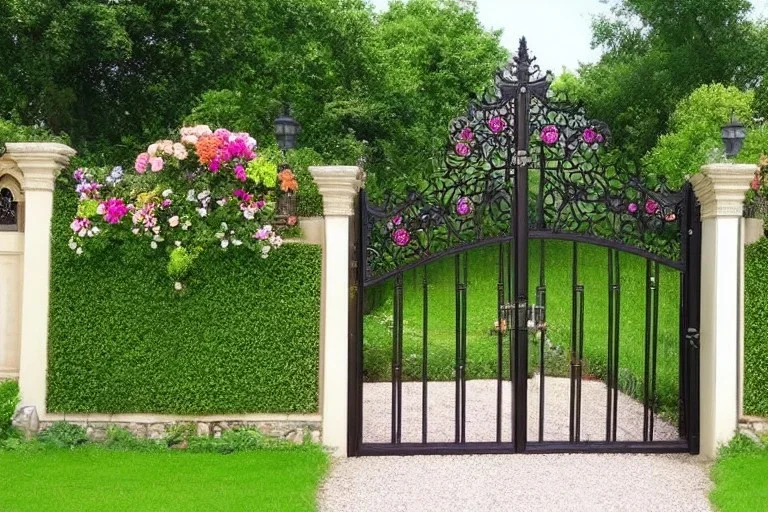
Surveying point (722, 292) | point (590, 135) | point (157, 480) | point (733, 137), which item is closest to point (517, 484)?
point (722, 292)

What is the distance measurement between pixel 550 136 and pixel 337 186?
66.0 inches

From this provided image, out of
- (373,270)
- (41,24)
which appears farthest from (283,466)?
(41,24)

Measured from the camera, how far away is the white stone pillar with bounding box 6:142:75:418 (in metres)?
7.03

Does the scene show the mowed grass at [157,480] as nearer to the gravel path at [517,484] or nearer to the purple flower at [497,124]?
the gravel path at [517,484]

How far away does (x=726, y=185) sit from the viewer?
675 cm

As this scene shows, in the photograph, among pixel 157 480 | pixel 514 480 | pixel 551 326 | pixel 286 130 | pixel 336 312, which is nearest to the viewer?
pixel 157 480

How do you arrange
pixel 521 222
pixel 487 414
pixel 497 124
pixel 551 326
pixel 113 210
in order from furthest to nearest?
pixel 551 326, pixel 487 414, pixel 497 124, pixel 521 222, pixel 113 210

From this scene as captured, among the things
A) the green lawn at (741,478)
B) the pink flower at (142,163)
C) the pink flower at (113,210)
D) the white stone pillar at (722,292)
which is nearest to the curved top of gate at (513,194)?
the white stone pillar at (722,292)

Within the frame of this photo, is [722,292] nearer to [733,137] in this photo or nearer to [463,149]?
[733,137]

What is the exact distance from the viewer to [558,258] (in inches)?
671

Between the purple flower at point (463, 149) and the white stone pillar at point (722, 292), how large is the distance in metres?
1.70

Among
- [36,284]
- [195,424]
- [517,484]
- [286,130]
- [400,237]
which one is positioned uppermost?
[286,130]

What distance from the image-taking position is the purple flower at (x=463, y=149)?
7.22m

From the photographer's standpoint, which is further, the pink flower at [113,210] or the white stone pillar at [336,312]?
the white stone pillar at [336,312]
